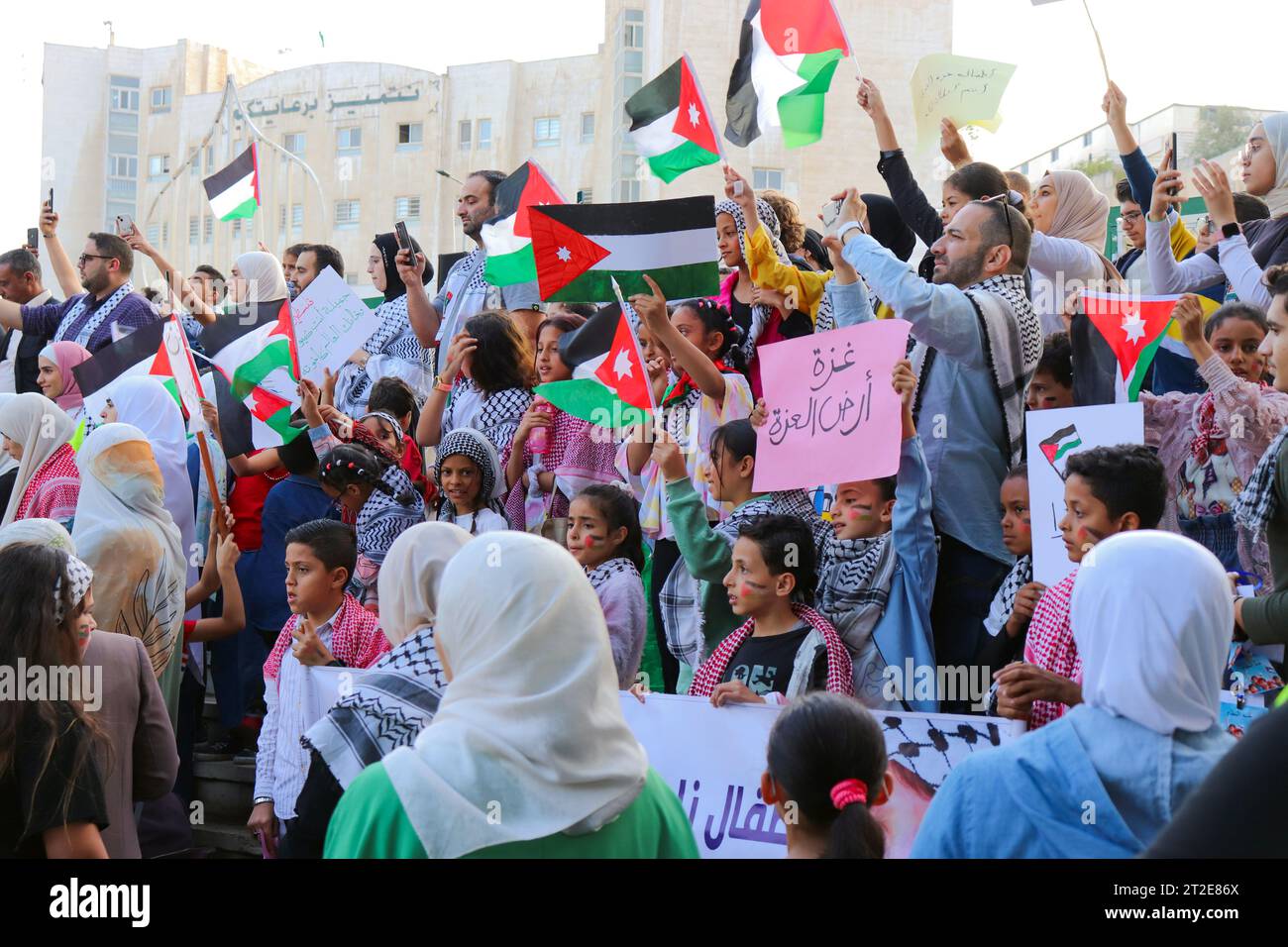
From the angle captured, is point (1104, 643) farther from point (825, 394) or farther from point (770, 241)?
point (770, 241)

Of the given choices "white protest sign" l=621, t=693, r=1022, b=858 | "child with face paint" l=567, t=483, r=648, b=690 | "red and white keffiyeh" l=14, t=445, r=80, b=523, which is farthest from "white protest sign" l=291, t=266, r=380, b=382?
"white protest sign" l=621, t=693, r=1022, b=858

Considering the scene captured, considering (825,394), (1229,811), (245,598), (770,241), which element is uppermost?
(770,241)

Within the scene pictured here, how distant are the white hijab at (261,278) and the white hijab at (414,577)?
5341 millimetres

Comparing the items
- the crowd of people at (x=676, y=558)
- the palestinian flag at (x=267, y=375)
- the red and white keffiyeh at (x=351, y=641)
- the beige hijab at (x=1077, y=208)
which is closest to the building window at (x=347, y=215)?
the crowd of people at (x=676, y=558)

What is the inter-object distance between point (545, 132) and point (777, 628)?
4914cm

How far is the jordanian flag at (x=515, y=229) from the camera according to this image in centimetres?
743

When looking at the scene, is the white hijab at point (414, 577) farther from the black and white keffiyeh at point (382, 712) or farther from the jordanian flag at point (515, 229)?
the jordanian flag at point (515, 229)

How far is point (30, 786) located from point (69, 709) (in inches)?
8.4

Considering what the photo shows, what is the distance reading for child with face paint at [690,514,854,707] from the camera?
4652 mm

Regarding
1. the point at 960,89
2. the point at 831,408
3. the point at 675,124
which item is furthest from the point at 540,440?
the point at 960,89

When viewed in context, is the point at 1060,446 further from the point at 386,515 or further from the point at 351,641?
the point at 386,515

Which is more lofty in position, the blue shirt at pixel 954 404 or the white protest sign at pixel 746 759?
the blue shirt at pixel 954 404
